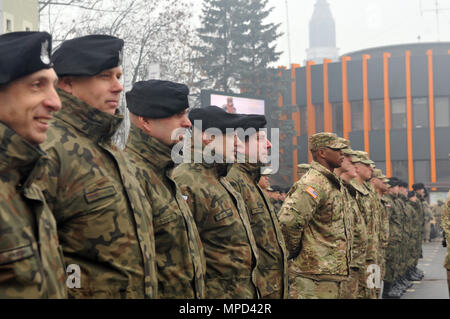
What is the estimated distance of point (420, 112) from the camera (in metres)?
41.1

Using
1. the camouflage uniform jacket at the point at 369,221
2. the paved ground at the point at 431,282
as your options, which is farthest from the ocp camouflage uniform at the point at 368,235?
the paved ground at the point at 431,282

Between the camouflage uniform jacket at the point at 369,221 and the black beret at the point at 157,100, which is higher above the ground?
the black beret at the point at 157,100

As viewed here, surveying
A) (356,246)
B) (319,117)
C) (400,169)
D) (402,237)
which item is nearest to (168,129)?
(356,246)

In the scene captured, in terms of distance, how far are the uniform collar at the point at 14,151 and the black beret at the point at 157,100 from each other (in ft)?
5.84

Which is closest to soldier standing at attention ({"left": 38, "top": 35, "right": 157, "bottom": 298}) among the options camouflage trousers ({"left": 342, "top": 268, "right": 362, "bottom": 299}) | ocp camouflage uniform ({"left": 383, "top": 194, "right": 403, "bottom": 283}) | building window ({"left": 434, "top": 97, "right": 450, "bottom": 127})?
camouflage trousers ({"left": 342, "top": 268, "right": 362, "bottom": 299})

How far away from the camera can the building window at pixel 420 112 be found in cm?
4106

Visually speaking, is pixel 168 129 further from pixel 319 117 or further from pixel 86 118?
pixel 319 117

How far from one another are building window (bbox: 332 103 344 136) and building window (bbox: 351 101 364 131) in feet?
2.36

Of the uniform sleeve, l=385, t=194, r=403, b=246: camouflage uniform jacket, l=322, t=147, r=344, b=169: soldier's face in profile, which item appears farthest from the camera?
l=385, t=194, r=403, b=246: camouflage uniform jacket

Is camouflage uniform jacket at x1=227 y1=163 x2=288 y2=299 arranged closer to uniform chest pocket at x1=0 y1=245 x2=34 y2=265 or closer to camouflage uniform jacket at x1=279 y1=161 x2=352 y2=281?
camouflage uniform jacket at x1=279 y1=161 x2=352 y2=281

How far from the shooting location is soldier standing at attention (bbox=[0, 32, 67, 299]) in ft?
7.99

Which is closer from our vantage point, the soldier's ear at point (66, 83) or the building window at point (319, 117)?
the soldier's ear at point (66, 83)

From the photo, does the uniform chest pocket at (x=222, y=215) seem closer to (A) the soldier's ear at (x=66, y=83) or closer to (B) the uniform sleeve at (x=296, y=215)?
(A) the soldier's ear at (x=66, y=83)
